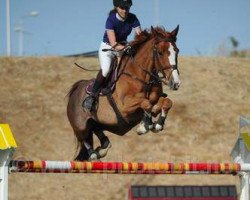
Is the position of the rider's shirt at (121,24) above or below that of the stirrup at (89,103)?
above

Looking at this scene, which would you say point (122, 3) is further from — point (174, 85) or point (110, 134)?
point (110, 134)

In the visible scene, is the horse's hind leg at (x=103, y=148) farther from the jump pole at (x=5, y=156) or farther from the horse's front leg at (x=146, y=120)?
the jump pole at (x=5, y=156)

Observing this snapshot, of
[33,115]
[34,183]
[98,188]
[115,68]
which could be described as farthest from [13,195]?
[115,68]

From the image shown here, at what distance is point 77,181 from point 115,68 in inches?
319

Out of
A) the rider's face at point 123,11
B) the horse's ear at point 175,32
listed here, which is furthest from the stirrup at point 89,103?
the horse's ear at point 175,32

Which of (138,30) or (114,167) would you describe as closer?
(114,167)

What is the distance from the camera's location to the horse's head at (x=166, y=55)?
28.4ft

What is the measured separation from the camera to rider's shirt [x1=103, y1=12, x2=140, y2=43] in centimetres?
959

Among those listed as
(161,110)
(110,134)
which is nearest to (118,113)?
(161,110)

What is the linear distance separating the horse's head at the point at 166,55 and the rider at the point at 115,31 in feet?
1.42

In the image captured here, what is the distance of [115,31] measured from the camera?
970cm

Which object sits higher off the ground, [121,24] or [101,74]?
[121,24]

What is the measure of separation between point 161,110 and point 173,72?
1.62 feet

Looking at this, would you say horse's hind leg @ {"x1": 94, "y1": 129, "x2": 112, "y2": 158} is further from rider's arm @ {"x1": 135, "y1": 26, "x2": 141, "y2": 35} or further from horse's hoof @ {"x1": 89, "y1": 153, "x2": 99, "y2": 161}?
rider's arm @ {"x1": 135, "y1": 26, "x2": 141, "y2": 35}
